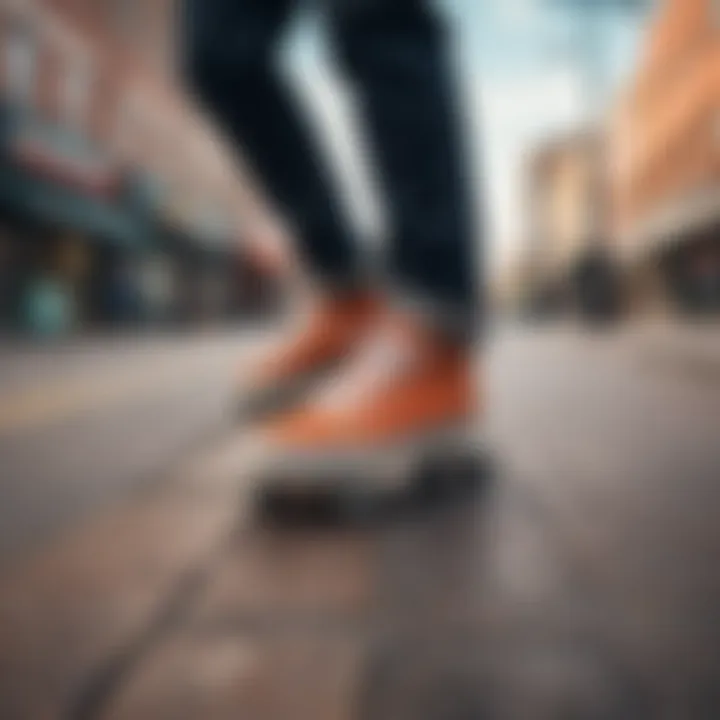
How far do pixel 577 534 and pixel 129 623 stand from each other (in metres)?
0.26

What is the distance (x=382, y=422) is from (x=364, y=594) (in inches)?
9.9

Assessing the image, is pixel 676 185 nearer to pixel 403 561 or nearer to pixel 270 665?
pixel 403 561

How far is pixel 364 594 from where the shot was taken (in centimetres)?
39

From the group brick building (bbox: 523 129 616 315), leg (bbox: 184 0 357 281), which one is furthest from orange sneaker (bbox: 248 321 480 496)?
brick building (bbox: 523 129 616 315)

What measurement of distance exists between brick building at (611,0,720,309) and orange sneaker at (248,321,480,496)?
31 centimetres

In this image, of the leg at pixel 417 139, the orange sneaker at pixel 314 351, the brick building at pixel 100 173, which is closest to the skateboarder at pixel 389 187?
the leg at pixel 417 139

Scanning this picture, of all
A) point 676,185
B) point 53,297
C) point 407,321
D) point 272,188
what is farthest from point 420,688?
point 53,297

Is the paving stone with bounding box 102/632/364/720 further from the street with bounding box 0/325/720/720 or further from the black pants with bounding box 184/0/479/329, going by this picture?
the black pants with bounding box 184/0/479/329

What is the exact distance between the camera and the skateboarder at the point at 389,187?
61 centimetres

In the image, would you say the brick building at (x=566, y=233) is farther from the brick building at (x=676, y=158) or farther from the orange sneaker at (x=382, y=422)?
the orange sneaker at (x=382, y=422)

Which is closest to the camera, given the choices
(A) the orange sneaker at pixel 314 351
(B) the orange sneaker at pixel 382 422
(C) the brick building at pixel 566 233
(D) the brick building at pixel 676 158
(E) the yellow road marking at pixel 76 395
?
(B) the orange sneaker at pixel 382 422

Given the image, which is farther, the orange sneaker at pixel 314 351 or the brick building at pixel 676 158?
the orange sneaker at pixel 314 351

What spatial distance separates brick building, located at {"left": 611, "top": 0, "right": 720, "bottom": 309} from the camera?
81cm

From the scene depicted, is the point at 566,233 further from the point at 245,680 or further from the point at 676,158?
the point at 245,680
